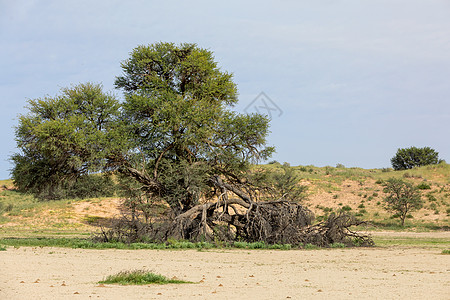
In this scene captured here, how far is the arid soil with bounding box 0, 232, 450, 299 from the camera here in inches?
391

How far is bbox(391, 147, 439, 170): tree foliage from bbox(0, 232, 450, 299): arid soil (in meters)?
69.1

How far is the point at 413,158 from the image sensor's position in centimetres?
8631

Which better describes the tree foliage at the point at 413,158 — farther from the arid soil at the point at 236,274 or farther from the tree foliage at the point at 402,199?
the arid soil at the point at 236,274

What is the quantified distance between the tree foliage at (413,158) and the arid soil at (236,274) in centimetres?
6910

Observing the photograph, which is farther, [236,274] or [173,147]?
[173,147]

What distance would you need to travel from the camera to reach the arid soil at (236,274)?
9.93 meters

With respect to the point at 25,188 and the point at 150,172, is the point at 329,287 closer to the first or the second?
the point at 150,172

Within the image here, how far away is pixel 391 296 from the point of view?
384 inches

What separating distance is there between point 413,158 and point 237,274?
80.3 m

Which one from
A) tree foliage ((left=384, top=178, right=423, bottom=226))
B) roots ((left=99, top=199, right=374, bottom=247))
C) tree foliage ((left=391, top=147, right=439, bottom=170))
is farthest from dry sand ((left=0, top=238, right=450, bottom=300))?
tree foliage ((left=391, top=147, right=439, bottom=170))

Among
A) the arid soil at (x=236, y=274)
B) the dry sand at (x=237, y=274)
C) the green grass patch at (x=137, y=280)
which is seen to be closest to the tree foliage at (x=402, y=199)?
the arid soil at (x=236, y=274)

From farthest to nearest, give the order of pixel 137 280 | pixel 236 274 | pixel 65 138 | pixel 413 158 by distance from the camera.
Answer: pixel 413 158, pixel 65 138, pixel 236 274, pixel 137 280

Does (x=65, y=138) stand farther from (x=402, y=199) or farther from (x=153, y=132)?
(x=402, y=199)

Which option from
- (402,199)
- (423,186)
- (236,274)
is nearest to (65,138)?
(236,274)
